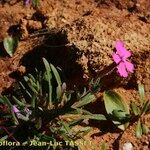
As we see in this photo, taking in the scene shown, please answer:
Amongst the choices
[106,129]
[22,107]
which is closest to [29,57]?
[22,107]

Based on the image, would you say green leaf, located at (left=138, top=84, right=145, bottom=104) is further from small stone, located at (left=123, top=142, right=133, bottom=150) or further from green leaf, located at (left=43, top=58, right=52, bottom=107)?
green leaf, located at (left=43, top=58, right=52, bottom=107)

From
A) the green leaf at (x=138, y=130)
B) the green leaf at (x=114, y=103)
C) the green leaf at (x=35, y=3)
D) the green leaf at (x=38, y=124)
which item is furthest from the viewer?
the green leaf at (x=35, y=3)

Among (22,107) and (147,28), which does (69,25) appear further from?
(22,107)

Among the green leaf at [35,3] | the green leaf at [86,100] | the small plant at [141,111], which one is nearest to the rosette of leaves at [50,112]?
the green leaf at [86,100]

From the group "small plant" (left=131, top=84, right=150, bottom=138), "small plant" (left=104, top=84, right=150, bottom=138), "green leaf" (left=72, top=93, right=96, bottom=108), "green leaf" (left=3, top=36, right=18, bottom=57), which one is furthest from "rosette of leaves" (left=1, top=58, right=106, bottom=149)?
"green leaf" (left=3, top=36, right=18, bottom=57)

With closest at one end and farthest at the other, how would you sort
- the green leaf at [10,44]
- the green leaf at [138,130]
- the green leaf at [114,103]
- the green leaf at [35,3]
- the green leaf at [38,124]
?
the green leaf at [38,124]
the green leaf at [138,130]
the green leaf at [114,103]
the green leaf at [10,44]
the green leaf at [35,3]

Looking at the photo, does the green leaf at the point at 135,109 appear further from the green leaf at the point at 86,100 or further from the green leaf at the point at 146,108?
the green leaf at the point at 86,100

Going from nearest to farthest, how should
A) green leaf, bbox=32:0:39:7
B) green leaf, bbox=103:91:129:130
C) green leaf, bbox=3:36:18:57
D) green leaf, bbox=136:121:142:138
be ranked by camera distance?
1. green leaf, bbox=136:121:142:138
2. green leaf, bbox=103:91:129:130
3. green leaf, bbox=3:36:18:57
4. green leaf, bbox=32:0:39:7
